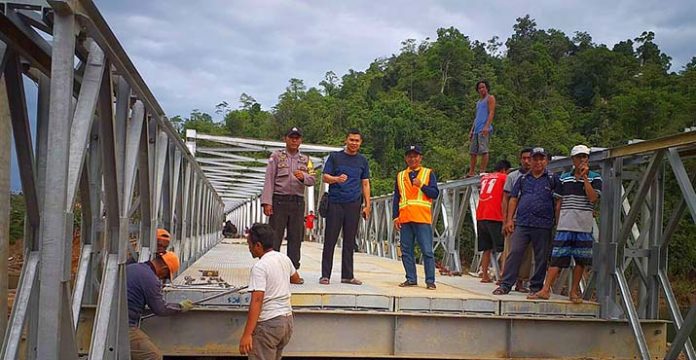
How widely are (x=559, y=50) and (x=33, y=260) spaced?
289 feet

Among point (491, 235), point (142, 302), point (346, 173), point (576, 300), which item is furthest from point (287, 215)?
point (576, 300)

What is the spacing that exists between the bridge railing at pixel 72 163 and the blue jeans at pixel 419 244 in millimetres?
2664

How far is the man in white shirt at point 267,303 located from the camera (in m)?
5.02

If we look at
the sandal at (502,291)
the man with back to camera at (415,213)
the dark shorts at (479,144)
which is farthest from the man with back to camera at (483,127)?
the sandal at (502,291)

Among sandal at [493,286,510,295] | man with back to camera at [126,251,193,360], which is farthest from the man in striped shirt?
man with back to camera at [126,251,193,360]

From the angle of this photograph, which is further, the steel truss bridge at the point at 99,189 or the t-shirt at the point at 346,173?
the t-shirt at the point at 346,173

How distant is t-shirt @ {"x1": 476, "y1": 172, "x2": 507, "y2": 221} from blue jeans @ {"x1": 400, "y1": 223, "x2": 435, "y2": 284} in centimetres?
113

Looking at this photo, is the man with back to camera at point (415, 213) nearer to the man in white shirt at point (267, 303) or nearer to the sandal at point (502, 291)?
the sandal at point (502, 291)

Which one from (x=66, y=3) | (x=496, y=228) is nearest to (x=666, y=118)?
(x=496, y=228)

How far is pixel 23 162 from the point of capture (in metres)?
4.32

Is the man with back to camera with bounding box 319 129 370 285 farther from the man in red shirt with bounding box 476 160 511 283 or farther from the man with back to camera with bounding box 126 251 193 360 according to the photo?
the man with back to camera with bounding box 126 251 193 360

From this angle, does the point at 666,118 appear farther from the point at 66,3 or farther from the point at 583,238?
the point at 66,3

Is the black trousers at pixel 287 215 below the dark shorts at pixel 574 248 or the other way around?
the other way around

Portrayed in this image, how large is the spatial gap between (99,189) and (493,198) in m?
4.48
